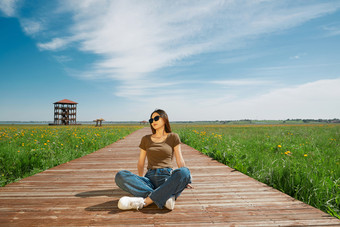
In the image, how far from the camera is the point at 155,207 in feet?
9.70

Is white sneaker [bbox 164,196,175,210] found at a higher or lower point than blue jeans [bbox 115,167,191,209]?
lower

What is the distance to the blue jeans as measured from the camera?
2.84 m

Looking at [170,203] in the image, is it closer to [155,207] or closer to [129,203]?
[155,207]

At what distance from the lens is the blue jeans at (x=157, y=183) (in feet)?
9.33

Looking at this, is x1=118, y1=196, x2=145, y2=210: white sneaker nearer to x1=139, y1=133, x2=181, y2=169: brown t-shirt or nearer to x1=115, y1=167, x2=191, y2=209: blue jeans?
x1=115, y1=167, x2=191, y2=209: blue jeans

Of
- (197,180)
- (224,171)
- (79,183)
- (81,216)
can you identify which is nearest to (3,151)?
(79,183)

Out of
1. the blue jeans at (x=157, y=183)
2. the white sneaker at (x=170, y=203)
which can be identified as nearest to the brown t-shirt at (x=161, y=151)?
the blue jeans at (x=157, y=183)

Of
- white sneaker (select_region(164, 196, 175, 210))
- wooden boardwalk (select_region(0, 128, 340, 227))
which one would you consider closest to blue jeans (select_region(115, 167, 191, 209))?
white sneaker (select_region(164, 196, 175, 210))

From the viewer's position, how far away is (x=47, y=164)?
20.0 ft

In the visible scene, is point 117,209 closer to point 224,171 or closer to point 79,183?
point 79,183

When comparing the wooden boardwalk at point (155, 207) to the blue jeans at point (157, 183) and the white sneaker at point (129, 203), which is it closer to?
the white sneaker at point (129, 203)

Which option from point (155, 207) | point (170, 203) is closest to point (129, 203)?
point (155, 207)

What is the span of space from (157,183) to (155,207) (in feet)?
1.15

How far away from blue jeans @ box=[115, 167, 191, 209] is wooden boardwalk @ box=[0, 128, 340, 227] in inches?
7.5
